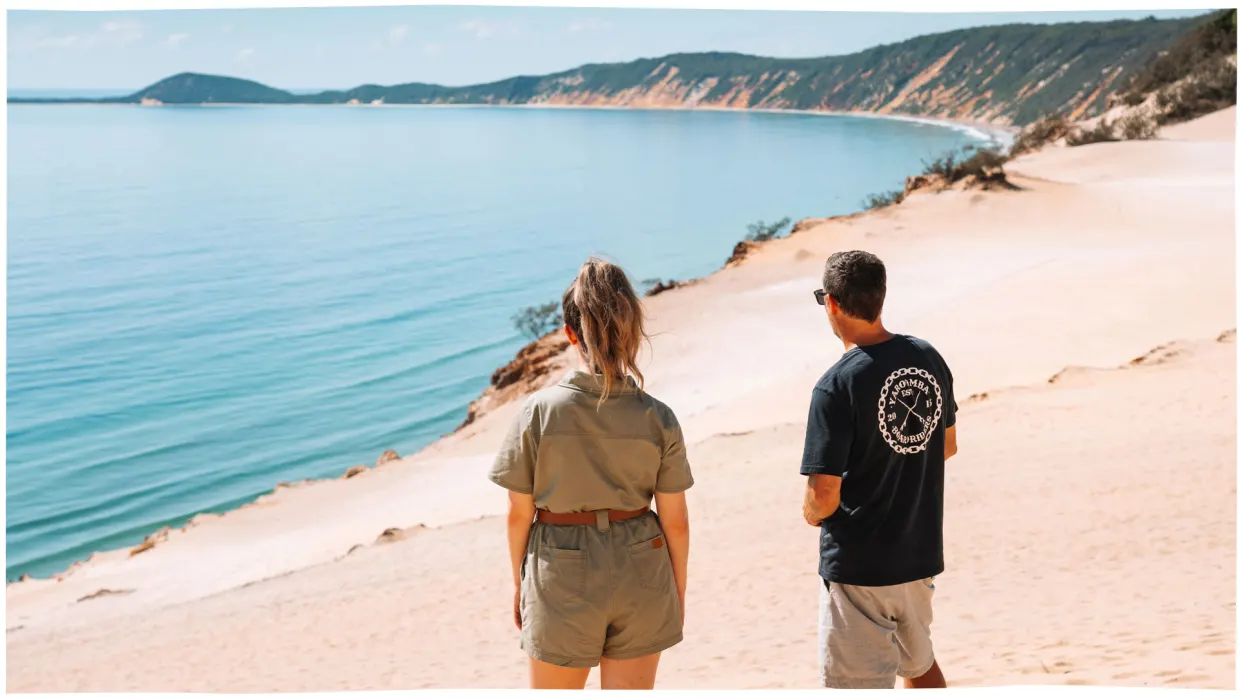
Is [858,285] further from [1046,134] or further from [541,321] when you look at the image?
[1046,134]

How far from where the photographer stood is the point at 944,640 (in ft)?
17.3

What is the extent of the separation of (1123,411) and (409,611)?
255 inches

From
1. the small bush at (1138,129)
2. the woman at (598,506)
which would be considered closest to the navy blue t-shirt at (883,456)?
the woman at (598,506)

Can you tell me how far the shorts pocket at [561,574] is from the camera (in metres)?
2.71

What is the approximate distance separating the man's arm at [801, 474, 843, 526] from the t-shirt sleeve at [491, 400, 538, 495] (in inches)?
27.8

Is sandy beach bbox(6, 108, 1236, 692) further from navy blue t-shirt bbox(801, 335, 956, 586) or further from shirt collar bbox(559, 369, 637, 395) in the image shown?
shirt collar bbox(559, 369, 637, 395)

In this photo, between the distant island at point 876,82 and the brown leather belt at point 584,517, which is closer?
the brown leather belt at point 584,517

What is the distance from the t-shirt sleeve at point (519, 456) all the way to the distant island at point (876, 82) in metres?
54.7

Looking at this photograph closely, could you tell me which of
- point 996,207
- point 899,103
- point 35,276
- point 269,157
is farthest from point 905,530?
point 899,103

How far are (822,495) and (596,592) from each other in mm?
629

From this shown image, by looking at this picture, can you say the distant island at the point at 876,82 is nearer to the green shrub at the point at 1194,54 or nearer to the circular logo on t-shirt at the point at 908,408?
the green shrub at the point at 1194,54

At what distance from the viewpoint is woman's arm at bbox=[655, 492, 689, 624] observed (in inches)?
109

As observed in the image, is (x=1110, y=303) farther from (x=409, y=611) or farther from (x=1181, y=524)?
(x=409, y=611)

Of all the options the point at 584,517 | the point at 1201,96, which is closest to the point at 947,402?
the point at 584,517
